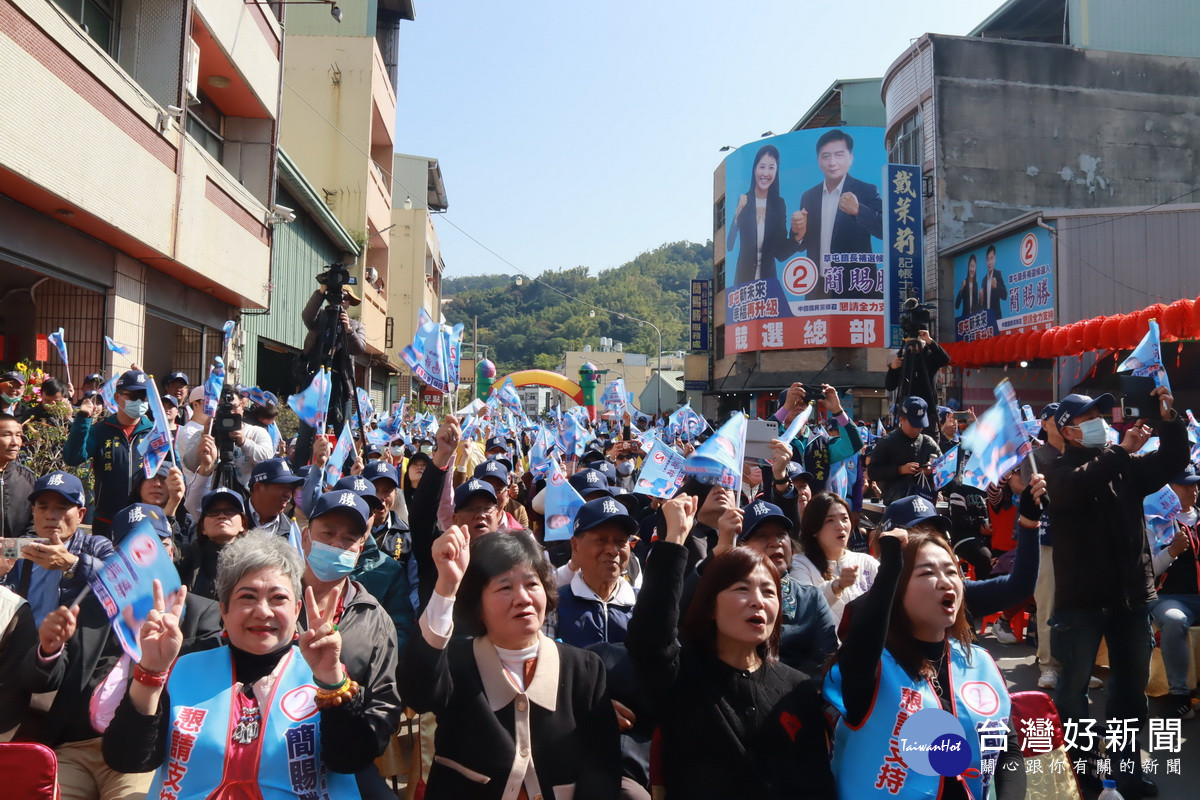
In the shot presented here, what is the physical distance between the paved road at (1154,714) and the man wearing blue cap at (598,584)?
8.95ft

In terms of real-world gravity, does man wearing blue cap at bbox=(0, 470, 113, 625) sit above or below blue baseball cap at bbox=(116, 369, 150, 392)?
below

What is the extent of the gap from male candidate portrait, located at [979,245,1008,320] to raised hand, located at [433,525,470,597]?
906 inches

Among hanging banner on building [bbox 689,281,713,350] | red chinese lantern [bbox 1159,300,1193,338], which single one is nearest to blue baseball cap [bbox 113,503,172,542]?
red chinese lantern [bbox 1159,300,1193,338]

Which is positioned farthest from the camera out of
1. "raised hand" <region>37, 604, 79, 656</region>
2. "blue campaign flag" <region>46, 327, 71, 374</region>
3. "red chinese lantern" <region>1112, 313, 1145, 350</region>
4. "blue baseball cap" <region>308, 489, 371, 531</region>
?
"red chinese lantern" <region>1112, 313, 1145, 350</region>

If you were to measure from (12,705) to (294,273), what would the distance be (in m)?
19.4

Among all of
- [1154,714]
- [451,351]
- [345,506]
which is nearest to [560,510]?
[345,506]

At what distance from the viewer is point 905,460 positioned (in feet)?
22.9

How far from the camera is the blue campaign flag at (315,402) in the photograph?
6.32 m

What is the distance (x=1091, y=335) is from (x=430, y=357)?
13383 mm

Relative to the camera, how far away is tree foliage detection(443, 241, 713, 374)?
295 feet

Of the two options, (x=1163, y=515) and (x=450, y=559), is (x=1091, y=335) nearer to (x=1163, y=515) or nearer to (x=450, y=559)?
(x=1163, y=515)

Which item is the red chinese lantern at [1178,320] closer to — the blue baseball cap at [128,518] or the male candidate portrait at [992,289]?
the male candidate portrait at [992,289]

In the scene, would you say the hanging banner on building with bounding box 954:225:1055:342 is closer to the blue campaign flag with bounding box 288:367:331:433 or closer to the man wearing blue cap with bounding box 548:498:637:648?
the blue campaign flag with bounding box 288:367:331:433

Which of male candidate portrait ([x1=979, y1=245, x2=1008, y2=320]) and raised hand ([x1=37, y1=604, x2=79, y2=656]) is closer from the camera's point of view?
raised hand ([x1=37, y1=604, x2=79, y2=656])
